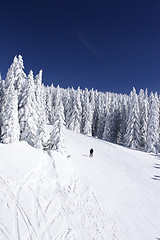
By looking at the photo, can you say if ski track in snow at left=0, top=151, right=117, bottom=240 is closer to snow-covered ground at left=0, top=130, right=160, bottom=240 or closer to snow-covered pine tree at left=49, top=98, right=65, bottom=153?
snow-covered ground at left=0, top=130, right=160, bottom=240

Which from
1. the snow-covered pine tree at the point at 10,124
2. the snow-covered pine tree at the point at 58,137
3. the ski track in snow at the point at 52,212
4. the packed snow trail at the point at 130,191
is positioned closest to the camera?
the ski track in snow at the point at 52,212

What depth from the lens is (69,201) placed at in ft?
40.8

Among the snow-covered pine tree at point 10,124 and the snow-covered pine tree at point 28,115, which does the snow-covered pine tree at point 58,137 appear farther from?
the snow-covered pine tree at point 10,124

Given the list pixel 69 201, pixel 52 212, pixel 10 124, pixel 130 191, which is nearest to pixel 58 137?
pixel 10 124

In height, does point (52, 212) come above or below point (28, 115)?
below

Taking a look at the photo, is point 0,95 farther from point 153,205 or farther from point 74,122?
point 153,205

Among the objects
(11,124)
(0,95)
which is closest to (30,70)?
(0,95)

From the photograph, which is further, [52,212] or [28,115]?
[28,115]

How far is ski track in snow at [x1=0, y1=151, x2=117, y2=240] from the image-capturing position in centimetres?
862

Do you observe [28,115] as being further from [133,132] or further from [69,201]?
[133,132]

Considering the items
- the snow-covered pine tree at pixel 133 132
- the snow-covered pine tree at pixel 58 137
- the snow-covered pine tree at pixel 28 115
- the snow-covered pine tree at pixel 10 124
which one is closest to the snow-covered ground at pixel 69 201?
the snow-covered pine tree at pixel 58 137

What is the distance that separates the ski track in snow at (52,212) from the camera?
28.3ft

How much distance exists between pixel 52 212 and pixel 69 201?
7.07 ft

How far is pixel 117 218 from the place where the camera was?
11.9 meters
